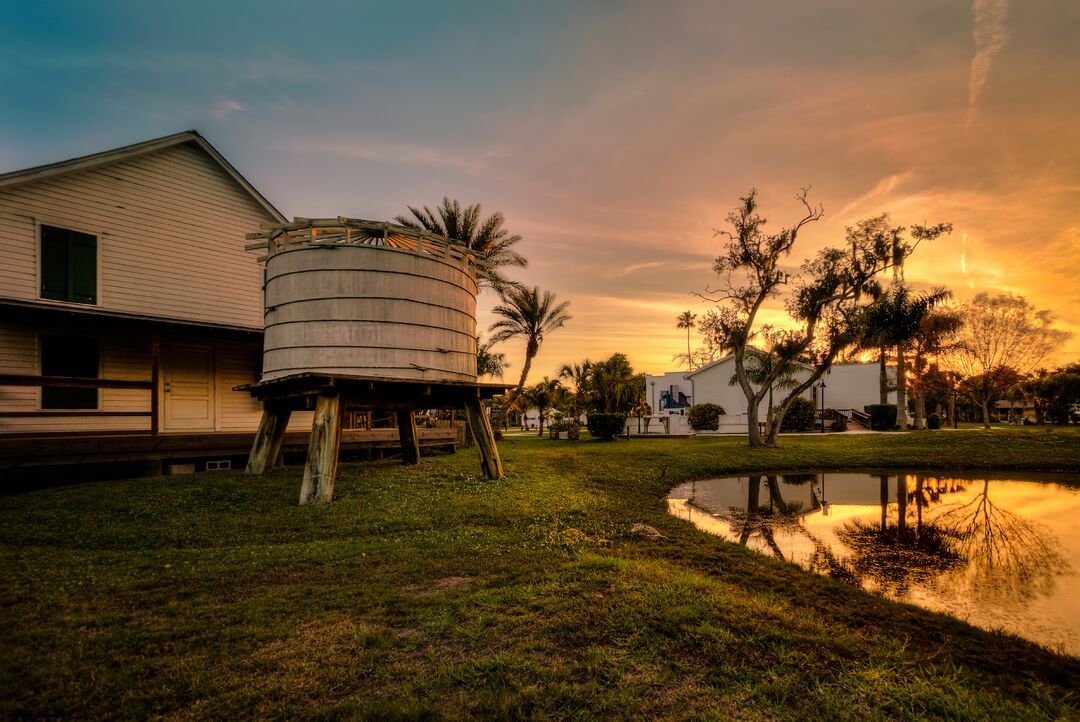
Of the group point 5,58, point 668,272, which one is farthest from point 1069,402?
point 5,58

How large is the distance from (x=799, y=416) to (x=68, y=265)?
38185 mm

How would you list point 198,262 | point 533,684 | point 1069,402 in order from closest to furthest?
1. point 533,684
2. point 198,262
3. point 1069,402

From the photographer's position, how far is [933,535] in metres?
8.36

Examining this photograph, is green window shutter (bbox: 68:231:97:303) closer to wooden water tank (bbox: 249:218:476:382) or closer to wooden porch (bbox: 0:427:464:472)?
wooden porch (bbox: 0:427:464:472)

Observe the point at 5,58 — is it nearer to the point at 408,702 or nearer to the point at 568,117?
the point at 568,117

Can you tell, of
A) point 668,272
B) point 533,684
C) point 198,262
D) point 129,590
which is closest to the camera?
point 533,684

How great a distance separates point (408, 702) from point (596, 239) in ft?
72.1

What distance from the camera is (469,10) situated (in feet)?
43.9

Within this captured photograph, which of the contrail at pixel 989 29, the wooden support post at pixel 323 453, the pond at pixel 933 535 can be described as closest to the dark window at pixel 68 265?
the wooden support post at pixel 323 453

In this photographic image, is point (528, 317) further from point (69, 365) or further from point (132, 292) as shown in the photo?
point (69, 365)

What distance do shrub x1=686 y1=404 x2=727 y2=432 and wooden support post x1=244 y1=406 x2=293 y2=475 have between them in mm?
30293

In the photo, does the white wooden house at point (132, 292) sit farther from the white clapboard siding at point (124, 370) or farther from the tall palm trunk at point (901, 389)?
the tall palm trunk at point (901, 389)

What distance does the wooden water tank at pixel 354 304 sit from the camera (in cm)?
998

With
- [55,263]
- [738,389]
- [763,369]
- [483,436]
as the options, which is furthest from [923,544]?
[738,389]
